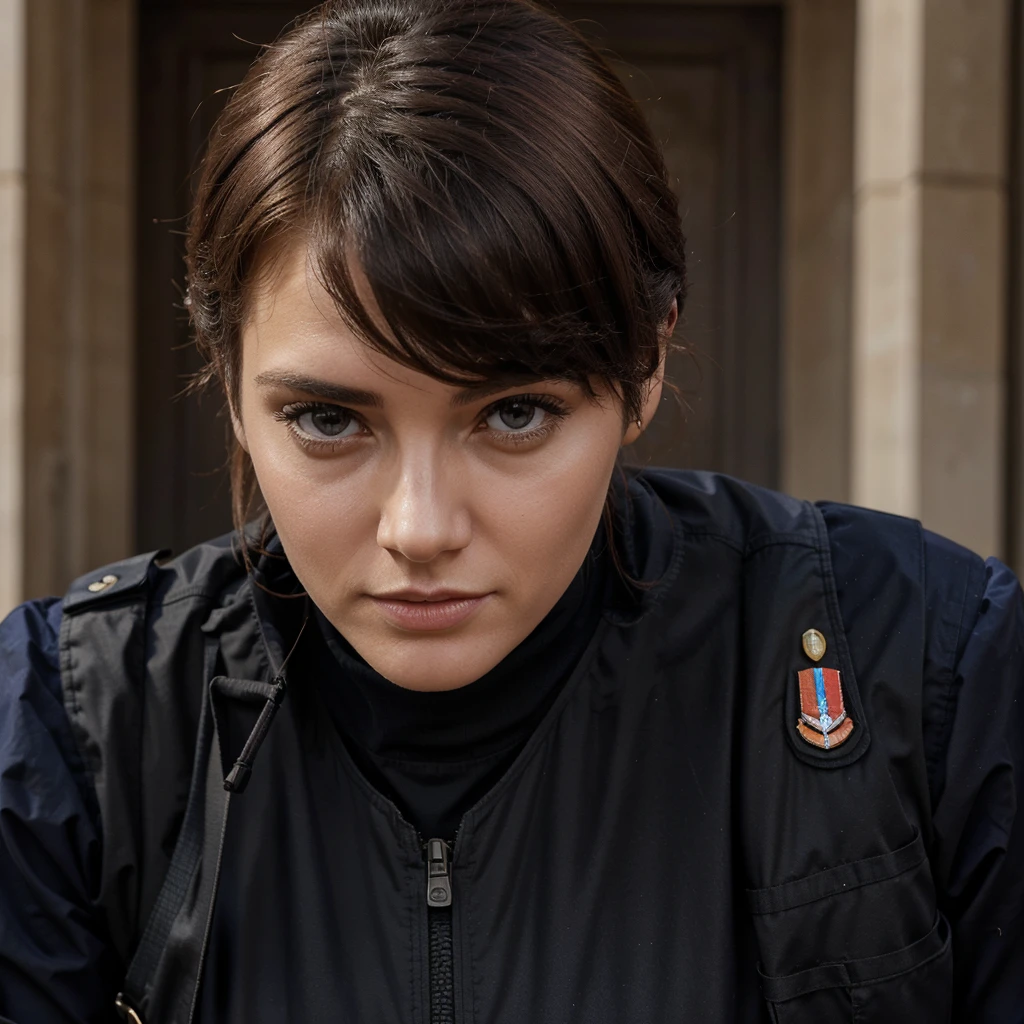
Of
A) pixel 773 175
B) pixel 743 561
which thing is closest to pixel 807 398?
pixel 773 175

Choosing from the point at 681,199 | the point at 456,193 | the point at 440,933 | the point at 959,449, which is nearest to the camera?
the point at 456,193

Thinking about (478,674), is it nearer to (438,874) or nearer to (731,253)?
(438,874)

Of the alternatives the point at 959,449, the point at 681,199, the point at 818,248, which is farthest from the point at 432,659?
the point at 681,199

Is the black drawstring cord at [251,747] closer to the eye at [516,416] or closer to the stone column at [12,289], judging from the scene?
the eye at [516,416]

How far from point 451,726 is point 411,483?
394mm

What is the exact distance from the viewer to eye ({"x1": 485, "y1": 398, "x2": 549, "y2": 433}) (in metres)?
1.34

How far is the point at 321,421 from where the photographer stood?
53.2 inches

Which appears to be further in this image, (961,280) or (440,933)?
(961,280)

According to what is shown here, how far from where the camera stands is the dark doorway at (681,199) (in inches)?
163

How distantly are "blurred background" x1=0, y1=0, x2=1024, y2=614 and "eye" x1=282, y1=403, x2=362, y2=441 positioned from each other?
1.82 metres

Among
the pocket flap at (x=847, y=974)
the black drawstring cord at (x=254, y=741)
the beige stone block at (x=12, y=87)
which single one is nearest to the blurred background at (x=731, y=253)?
the beige stone block at (x=12, y=87)

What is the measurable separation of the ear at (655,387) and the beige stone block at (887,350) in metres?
1.75

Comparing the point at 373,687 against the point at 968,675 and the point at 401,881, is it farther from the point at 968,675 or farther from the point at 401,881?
the point at 968,675

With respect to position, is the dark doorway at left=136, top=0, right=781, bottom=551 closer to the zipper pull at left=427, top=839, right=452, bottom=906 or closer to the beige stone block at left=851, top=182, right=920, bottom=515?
the beige stone block at left=851, top=182, right=920, bottom=515
